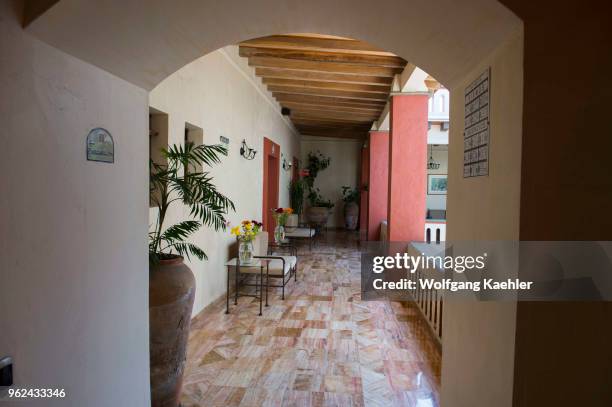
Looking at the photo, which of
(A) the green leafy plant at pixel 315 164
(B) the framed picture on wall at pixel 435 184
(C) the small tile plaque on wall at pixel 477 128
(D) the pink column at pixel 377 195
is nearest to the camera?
(C) the small tile plaque on wall at pixel 477 128

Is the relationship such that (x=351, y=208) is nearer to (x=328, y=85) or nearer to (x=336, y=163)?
(x=336, y=163)

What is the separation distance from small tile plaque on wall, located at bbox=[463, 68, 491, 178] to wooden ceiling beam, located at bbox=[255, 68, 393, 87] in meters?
4.04

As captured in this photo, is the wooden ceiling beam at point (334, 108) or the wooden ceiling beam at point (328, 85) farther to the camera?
the wooden ceiling beam at point (334, 108)

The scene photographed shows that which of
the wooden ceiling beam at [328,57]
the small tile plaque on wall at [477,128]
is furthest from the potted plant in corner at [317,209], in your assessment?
the small tile plaque on wall at [477,128]

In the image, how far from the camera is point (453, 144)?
6.05ft

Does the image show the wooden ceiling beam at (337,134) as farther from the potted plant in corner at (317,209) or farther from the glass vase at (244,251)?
the glass vase at (244,251)

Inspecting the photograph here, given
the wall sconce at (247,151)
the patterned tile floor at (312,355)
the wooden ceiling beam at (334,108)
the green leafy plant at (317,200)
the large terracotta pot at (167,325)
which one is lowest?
the patterned tile floor at (312,355)

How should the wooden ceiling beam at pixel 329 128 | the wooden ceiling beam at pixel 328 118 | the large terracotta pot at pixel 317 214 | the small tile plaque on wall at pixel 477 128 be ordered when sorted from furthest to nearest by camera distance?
the large terracotta pot at pixel 317 214 < the wooden ceiling beam at pixel 329 128 < the wooden ceiling beam at pixel 328 118 < the small tile plaque on wall at pixel 477 128

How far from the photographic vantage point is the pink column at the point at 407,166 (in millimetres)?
5125

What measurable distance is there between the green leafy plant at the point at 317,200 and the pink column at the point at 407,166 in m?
6.94

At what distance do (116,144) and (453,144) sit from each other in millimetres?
1519

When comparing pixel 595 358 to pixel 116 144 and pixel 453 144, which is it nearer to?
pixel 453 144

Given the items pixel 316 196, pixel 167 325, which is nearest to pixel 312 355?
pixel 167 325

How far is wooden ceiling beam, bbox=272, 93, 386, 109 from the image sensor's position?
23.3ft
